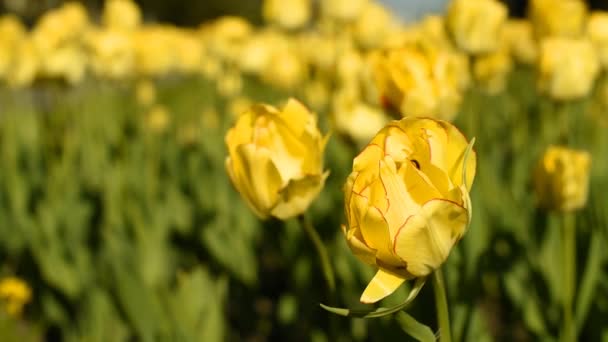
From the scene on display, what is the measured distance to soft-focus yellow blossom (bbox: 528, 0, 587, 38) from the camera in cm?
193

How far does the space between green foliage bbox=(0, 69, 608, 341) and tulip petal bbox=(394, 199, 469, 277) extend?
5cm

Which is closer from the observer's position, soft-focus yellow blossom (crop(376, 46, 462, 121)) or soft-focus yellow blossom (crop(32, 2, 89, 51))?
soft-focus yellow blossom (crop(376, 46, 462, 121))

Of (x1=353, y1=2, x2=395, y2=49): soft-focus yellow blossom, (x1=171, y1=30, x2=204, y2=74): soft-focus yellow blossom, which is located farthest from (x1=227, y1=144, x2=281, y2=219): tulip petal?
(x1=171, y1=30, x2=204, y2=74): soft-focus yellow blossom

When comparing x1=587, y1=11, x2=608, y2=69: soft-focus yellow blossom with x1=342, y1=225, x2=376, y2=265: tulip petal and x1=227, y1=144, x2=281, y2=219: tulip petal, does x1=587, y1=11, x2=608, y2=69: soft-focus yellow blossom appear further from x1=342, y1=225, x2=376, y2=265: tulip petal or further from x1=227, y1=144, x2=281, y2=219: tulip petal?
x1=342, y1=225, x2=376, y2=265: tulip petal

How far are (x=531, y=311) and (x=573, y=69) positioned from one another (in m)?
0.57

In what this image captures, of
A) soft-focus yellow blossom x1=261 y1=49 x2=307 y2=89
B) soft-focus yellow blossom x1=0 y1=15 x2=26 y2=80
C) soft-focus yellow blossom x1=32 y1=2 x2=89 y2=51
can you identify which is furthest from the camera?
soft-focus yellow blossom x1=261 y1=49 x2=307 y2=89

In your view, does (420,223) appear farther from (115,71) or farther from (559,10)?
(115,71)

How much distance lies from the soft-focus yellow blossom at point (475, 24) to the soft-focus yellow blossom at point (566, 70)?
0.13 m

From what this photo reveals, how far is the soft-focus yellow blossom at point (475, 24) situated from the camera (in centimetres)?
163

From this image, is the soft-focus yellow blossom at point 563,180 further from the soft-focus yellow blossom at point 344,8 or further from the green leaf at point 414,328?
the soft-focus yellow blossom at point 344,8

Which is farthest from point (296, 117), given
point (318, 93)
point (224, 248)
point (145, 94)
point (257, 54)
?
point (145, 94)

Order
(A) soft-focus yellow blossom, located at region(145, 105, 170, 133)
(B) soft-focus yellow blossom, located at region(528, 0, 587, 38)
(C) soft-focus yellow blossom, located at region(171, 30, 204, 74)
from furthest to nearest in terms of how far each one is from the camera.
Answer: (C) soft-focus yellow blossom, located at region(171, 30, 204, 74), (A) soft-focus yellow blossom, located at region(145, 105, 170, 133), (B) soft-focus yellow blossom, located at region(528, 0, 587, 38)

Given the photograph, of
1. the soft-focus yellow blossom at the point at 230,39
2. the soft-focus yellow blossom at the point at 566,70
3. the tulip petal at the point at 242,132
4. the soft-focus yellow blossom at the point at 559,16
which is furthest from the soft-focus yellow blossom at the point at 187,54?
the tulip petal at the point at 242,132

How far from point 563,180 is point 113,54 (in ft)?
6.46
